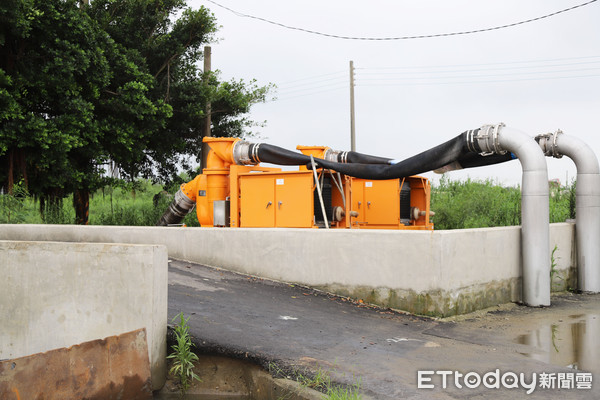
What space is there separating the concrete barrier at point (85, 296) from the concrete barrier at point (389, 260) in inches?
137

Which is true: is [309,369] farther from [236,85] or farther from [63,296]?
[236,85]

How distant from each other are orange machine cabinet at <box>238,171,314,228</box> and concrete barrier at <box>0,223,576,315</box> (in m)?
2.41

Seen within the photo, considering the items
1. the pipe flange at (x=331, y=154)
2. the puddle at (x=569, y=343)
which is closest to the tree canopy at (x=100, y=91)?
the pipe flange at (x=331, y=154)

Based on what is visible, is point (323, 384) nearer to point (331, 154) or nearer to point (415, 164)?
point (415, 164)

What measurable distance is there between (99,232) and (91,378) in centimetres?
644

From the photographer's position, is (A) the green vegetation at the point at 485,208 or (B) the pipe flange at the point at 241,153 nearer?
(B) the pipe flange at the point at 241,153

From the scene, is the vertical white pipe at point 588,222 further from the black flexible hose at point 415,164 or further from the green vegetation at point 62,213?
the green vegetation at point 62,213

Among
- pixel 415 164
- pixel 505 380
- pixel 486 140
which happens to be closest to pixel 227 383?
pixel 505 380

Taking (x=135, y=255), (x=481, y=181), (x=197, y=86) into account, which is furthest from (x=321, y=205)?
(x=481, y=181)

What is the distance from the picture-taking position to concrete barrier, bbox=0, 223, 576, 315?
8.17 meters

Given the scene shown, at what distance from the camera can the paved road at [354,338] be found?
5453 mm

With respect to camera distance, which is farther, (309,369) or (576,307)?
(576,307)

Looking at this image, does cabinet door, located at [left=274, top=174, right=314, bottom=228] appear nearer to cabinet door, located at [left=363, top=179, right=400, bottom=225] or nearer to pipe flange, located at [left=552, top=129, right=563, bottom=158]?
cabinet door, located at [left=363, top=179, right=400, bottom=225]

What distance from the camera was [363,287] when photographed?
8781 mm
